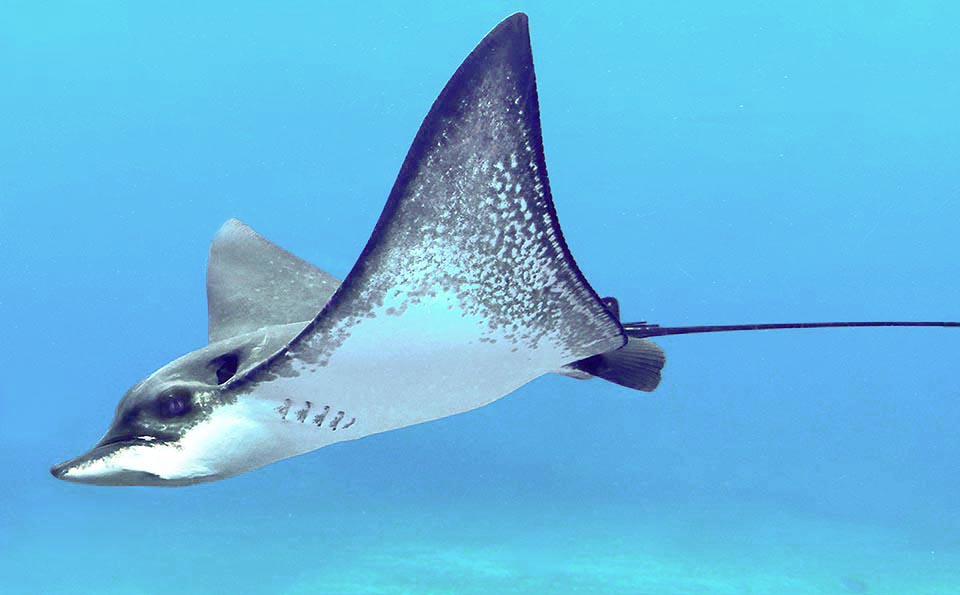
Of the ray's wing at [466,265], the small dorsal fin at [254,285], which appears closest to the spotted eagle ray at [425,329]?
the ray's wing at [466,265]

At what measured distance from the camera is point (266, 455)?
2146 millimetres

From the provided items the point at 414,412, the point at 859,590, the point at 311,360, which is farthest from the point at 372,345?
the point at 859,590

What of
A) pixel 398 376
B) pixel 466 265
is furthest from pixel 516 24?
pixel 398 376

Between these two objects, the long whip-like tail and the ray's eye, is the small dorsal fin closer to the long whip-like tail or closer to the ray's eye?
the ray's eye

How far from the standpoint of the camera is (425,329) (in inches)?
75.4

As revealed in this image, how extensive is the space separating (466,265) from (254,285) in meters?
1.86

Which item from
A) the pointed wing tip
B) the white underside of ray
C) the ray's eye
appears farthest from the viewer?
the ray's eye

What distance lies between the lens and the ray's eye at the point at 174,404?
6.52ft

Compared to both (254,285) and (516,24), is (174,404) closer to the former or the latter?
(516,24)

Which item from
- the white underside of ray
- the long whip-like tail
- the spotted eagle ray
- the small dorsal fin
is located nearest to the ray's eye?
the spotted eagle ray

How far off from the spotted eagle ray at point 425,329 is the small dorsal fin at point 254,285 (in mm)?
810

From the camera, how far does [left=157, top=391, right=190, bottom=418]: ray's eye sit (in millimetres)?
1987

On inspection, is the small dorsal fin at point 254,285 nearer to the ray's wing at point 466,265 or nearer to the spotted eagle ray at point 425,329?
the spotted eagle ray at point 425,329

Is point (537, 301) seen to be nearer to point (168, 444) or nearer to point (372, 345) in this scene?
point (372, 345)
